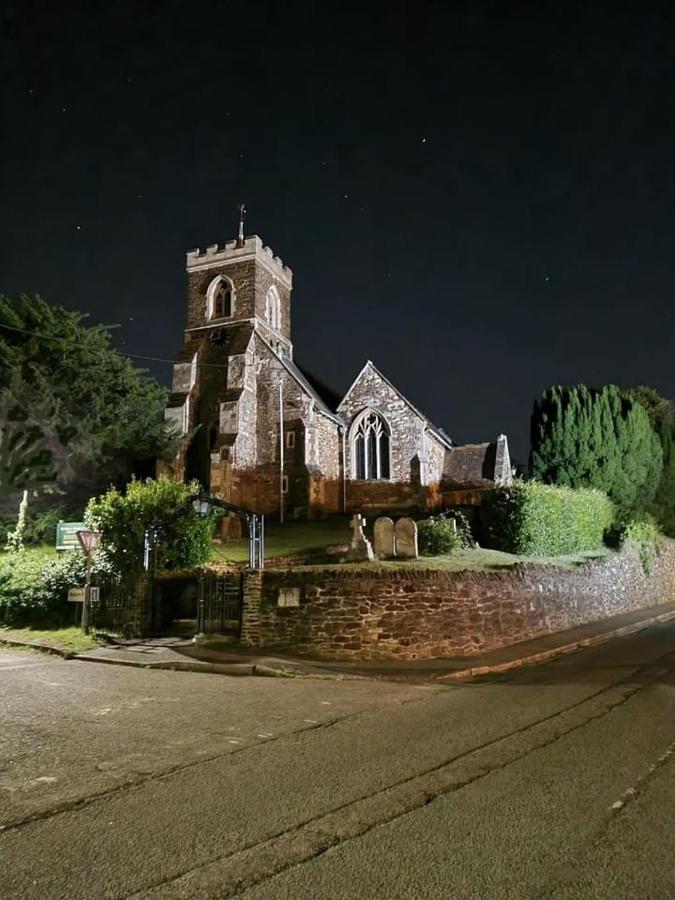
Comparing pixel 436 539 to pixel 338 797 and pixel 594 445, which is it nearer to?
pixel 338 797

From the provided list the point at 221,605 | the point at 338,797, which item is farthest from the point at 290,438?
the point at 338,797

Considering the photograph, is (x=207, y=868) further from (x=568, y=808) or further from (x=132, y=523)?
(x=132, y=523)

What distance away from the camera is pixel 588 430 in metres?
31.0

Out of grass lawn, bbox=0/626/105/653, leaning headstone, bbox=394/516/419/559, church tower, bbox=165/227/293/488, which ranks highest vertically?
church tower, bbox=165/227/293/488

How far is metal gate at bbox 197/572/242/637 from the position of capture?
50.7ft

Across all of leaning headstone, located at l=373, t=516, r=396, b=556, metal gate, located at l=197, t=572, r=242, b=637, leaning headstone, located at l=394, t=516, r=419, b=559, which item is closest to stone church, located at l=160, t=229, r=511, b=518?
leaning headstone, located at l=373, t=516, r=396, b=556

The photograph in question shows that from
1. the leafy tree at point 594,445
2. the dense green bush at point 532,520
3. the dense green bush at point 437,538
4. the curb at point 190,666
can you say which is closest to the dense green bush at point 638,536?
the leafy tree at point 594,445

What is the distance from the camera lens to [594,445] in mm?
30984

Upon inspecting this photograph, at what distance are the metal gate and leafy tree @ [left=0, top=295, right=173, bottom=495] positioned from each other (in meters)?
16.2

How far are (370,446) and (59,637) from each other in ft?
77.0

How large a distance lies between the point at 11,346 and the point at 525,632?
985 inches

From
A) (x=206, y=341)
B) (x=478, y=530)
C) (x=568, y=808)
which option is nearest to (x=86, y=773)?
(x=568, y=808)

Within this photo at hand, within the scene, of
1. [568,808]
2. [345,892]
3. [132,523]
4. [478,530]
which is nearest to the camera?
[345,892]

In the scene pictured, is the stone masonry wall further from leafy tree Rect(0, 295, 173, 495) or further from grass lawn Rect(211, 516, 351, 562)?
leafy tree Rect(0, 295, 173, 495)
